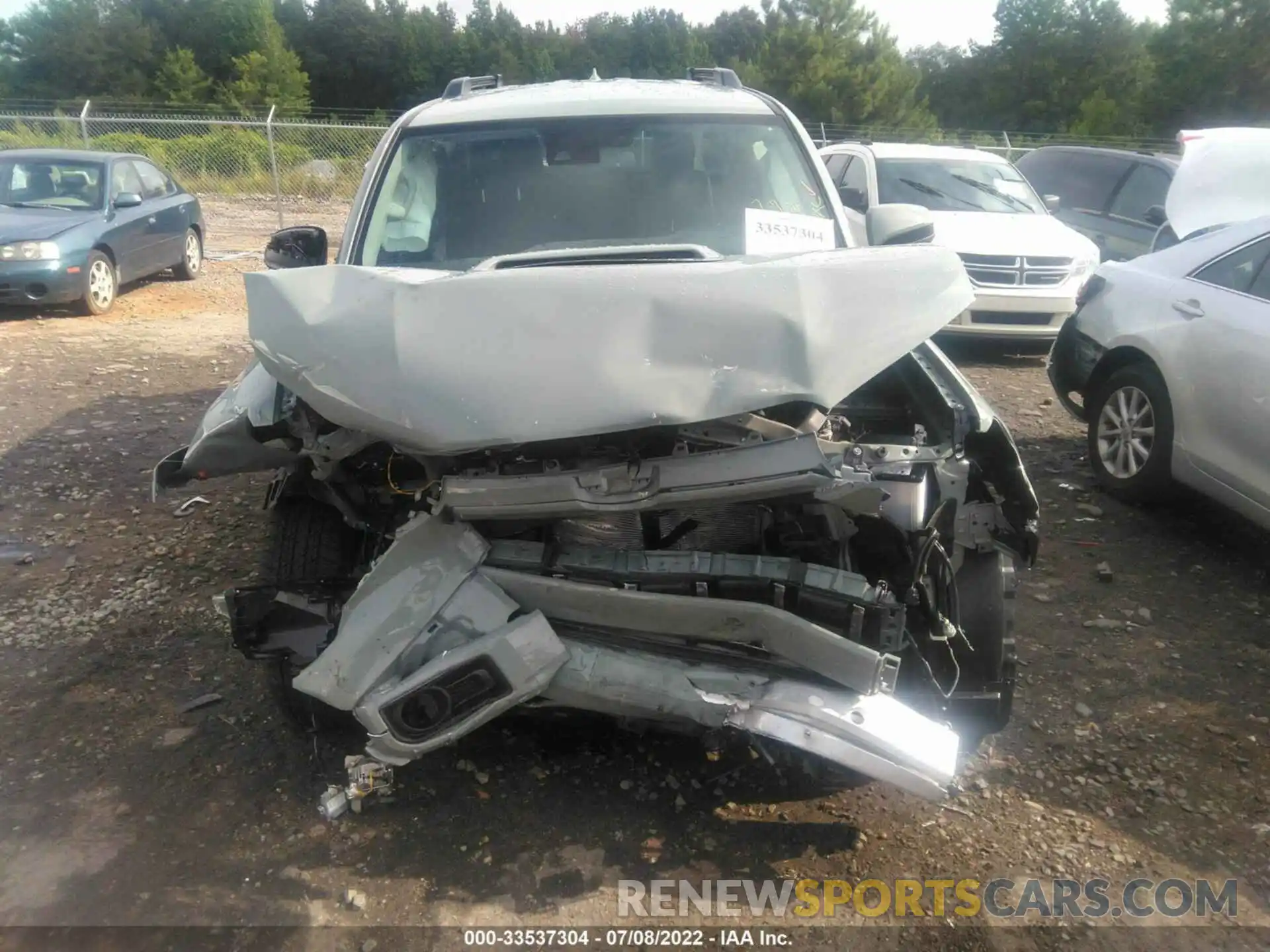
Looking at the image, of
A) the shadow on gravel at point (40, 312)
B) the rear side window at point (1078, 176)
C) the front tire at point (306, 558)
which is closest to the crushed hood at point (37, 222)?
the shadow on gravel at point (40, 312)

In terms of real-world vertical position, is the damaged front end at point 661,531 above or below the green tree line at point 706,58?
below

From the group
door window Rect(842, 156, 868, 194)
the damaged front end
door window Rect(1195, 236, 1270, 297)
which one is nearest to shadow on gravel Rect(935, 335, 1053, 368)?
door window Rect(842, 156, 868, 194)

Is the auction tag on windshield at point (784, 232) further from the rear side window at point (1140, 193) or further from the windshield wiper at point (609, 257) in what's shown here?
the rear side window at point (1140, 193)

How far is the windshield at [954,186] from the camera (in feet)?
28.7

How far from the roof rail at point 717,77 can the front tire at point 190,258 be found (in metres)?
8.39

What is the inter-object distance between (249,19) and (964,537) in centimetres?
7057

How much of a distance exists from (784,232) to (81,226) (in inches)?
330

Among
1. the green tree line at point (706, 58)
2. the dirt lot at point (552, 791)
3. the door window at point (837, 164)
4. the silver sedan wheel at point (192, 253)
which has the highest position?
the green tree line at point (706, 58)

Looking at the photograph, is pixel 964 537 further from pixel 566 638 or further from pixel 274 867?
pixel 274 867

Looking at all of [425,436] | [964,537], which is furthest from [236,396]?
[964,537]

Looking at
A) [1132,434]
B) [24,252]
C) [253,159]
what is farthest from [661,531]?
[253,159]

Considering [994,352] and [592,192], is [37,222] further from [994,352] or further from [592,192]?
[994,352]

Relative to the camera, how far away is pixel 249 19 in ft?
200

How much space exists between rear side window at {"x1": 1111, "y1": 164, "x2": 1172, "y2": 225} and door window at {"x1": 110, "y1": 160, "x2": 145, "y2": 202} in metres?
10.6
